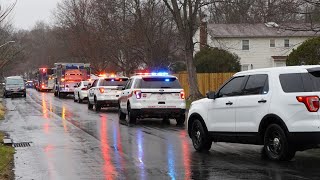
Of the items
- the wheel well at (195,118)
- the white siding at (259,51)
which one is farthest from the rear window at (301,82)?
the white siding at (259,51)

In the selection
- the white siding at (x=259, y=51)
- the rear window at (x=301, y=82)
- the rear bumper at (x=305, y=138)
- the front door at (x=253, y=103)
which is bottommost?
the rear bumper at (x=305, y=138)

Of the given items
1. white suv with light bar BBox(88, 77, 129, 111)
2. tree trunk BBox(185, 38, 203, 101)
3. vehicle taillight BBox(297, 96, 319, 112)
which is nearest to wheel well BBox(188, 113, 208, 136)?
vehicle taillight BBox(297, 96, 319, 112)

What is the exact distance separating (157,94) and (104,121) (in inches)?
113

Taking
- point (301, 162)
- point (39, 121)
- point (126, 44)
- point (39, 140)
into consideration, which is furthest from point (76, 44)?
point (301, 162)

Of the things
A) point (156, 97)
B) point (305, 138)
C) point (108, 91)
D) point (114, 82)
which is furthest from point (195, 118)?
point (114, 82)

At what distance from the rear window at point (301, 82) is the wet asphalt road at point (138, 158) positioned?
1.39 metres

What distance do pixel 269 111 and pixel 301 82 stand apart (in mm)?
791

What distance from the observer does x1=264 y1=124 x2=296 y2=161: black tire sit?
9.24 meters

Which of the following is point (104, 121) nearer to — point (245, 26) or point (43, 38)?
point (245, 26)

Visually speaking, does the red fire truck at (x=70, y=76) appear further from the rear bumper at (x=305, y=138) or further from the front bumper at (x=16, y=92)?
the rear bumper at (x=305, y=138)

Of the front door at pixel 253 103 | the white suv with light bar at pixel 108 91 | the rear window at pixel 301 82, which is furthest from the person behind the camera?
the white suv with light bar at pixel 108 91

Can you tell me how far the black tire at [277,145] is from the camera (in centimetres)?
→ 924

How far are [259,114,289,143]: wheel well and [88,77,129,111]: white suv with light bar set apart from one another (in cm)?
1607

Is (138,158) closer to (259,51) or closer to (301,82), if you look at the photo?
(301,82)
